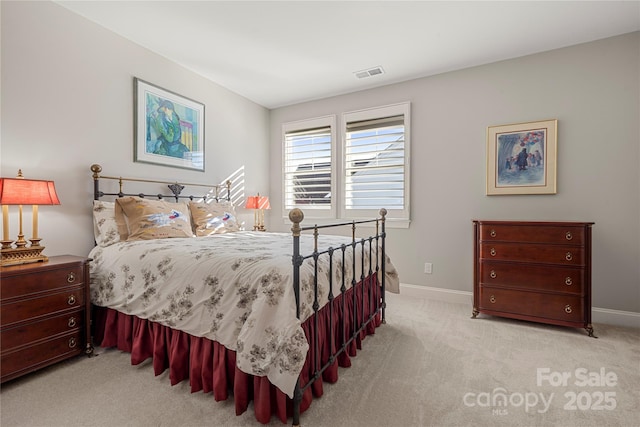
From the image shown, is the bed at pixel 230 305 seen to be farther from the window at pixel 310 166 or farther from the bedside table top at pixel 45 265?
the window at pixel 310 166

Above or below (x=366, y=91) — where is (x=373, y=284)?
below

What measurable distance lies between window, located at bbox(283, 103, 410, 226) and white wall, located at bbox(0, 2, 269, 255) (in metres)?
1.78

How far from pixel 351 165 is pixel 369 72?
1.15 metres

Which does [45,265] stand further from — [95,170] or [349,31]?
[349,31]

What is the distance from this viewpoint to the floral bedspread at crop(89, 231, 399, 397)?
139 cm

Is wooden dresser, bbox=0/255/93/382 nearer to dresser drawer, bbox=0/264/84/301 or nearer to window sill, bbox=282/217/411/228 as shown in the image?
dresser drawer, bbox=0/264/84/301

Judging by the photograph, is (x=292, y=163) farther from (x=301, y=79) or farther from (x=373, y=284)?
(x=373, y=284)

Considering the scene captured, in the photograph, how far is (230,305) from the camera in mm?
1589

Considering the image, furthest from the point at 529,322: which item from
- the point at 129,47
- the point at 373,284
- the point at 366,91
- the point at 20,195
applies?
the point at 129,47

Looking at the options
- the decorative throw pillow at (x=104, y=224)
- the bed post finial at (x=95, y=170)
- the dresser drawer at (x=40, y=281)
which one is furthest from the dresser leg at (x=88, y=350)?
the bed post finial at (x=95, y=170)

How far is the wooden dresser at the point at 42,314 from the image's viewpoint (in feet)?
5.72

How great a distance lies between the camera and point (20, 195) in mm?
1850

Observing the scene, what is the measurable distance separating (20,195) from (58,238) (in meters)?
0.63

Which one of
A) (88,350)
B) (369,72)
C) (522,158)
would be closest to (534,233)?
(522,158)
